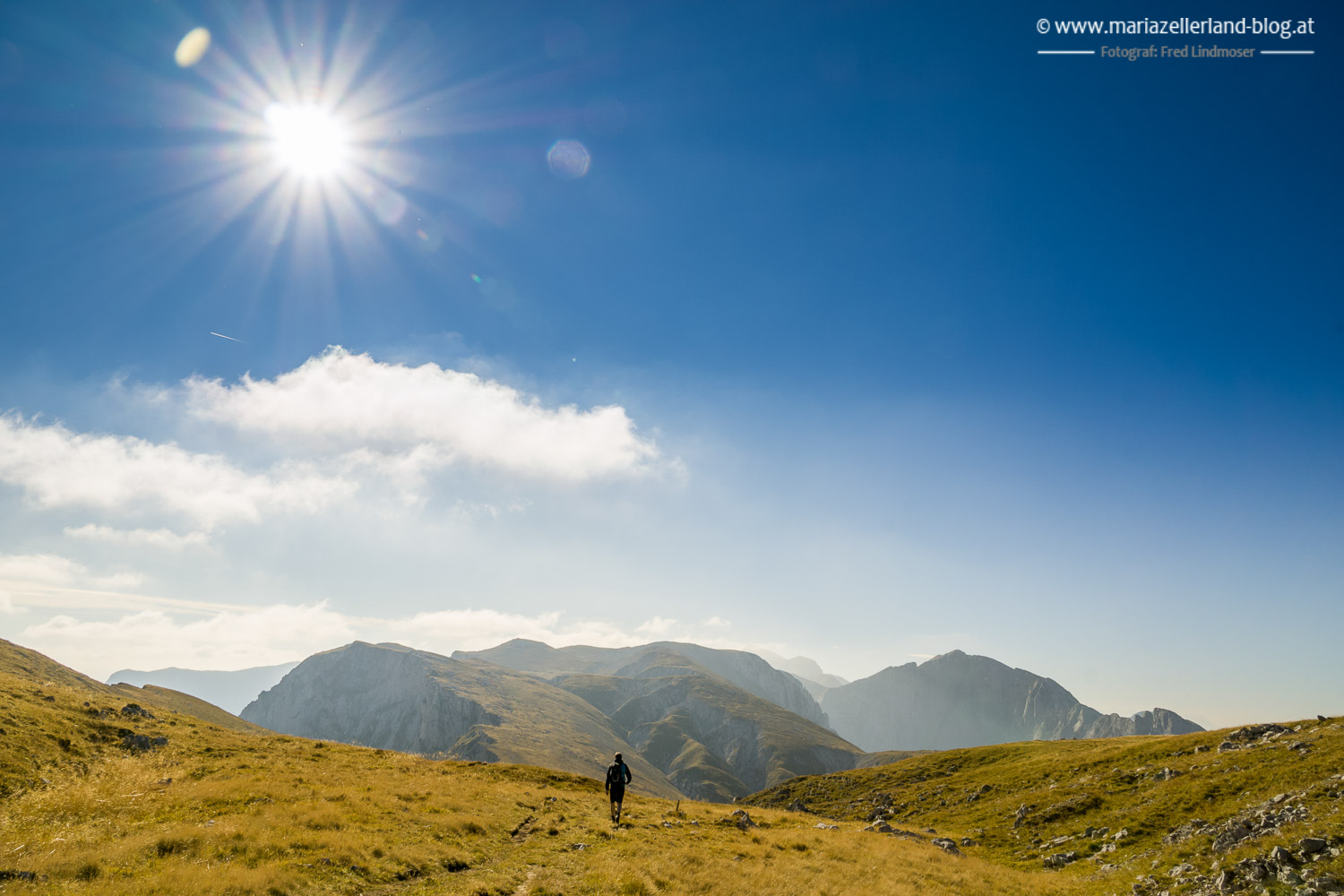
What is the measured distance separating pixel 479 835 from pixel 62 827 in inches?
533

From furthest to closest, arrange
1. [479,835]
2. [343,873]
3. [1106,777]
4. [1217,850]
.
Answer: [1106,777] < [479,835] < [1217,850] < [343,873]

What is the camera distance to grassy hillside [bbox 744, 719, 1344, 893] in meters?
20.0

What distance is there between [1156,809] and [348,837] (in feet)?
132

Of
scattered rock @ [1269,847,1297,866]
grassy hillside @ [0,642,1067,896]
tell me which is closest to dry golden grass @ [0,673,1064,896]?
grassy hillside @ [0,642,1067,896]

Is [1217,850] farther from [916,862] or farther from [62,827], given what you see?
[62,827]

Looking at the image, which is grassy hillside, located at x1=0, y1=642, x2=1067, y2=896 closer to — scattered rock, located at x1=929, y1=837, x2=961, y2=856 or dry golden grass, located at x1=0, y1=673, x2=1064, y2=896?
dry golden grass, located at x1=0, y1=673, x2=1064, y2=896

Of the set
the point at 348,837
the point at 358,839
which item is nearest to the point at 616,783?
the point at 358,839

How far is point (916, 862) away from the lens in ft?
83.2

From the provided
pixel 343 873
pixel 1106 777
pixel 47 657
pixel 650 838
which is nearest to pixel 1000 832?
pixel 1106 777

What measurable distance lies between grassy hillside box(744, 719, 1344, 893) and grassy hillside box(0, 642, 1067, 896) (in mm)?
4715

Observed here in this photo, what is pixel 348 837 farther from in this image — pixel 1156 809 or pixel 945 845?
pixel 1156 809

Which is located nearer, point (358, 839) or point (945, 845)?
point (358, 839)

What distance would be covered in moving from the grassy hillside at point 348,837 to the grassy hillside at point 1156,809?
15.5 feet

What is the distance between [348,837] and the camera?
762 inches
